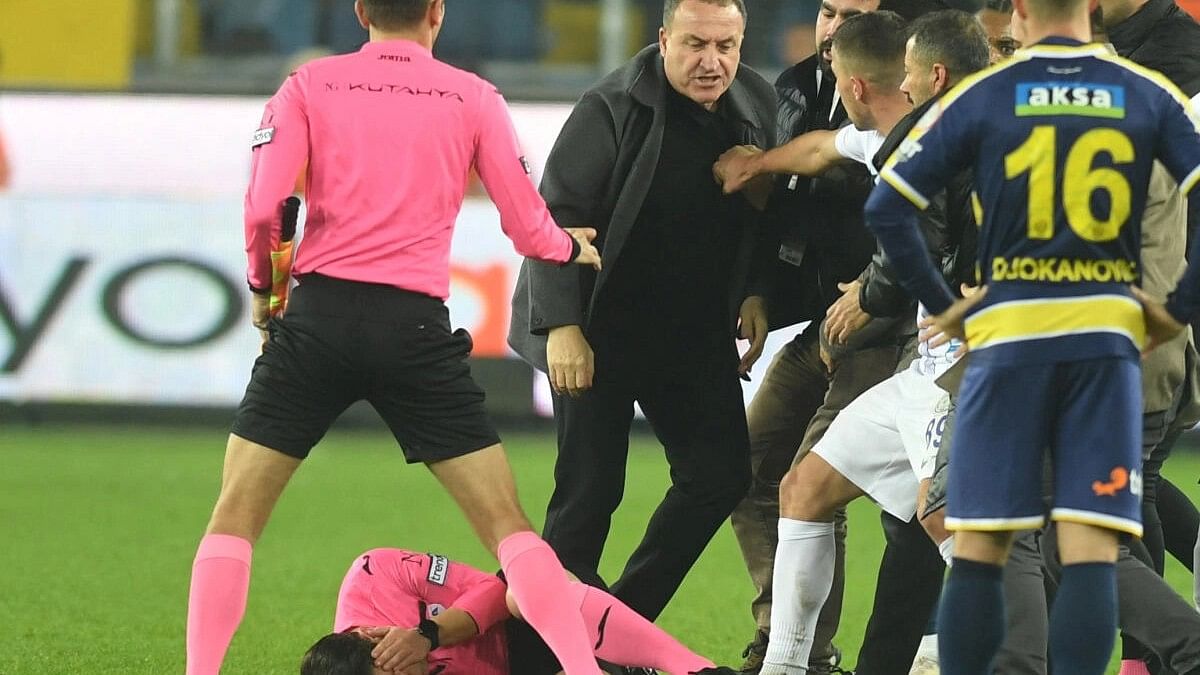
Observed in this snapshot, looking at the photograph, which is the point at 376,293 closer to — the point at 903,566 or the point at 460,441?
the point at 460,441

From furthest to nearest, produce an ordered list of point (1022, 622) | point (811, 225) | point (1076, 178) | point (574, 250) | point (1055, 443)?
point (811, 225)
point (574, 250)
point (1022, 622)
point (1055, 443)
point (1076, 178)

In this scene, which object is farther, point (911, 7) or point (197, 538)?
point (197, 538)

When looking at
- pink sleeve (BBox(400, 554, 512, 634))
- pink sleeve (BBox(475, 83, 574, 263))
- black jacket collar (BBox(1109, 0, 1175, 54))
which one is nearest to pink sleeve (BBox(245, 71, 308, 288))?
pink sleeve (BBox(475, 83, 574, 263))

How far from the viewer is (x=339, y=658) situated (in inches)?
178

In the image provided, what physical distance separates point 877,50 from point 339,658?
1980 mm

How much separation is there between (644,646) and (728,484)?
0.50m

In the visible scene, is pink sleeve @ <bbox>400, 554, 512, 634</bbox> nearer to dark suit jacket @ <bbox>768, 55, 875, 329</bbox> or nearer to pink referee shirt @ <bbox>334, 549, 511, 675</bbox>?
pink referee shirt @ <bbox>334, 549, 511, 675</bbox>

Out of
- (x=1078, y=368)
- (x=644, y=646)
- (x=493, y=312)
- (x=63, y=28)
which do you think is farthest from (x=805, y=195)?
(x=63, y=28)

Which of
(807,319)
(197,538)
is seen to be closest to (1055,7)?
(807,319)

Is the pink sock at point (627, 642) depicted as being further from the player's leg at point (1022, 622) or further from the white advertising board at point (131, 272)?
the white advertising board at point (131, 272)

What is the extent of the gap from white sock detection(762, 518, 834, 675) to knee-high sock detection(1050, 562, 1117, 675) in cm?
121

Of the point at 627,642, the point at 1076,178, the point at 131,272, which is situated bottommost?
the point at 131,272

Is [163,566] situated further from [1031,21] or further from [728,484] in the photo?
[1031,21]

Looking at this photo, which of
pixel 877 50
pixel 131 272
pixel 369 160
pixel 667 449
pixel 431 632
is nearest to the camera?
pixel 369 160
